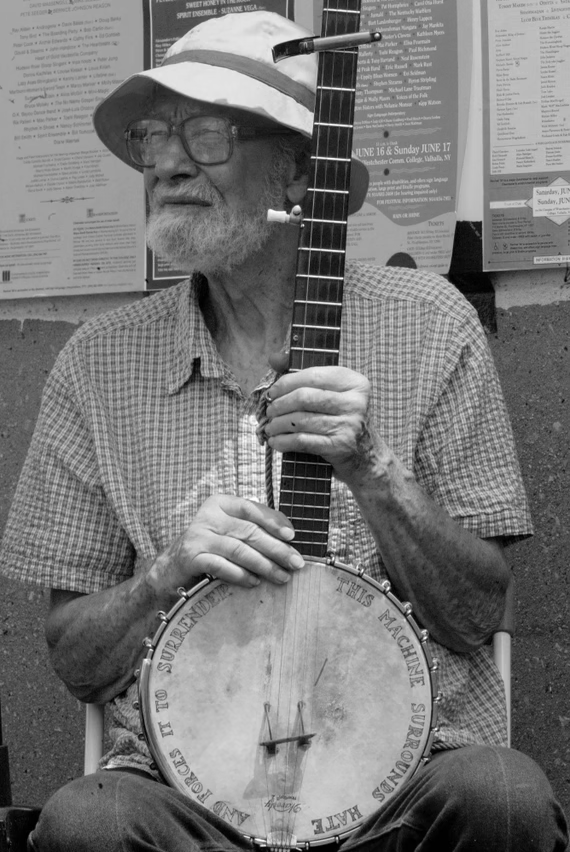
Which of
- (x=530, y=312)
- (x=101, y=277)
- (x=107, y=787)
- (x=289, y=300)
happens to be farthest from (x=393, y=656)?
(x=101, y=277)

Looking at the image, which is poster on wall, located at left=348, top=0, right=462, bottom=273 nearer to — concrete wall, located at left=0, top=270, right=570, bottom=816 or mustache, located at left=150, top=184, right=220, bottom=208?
concrete wall, located at left=0, top=270, right=570, bottom=816

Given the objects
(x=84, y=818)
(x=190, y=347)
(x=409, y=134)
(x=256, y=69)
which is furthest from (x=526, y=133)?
(x=84, y=818)

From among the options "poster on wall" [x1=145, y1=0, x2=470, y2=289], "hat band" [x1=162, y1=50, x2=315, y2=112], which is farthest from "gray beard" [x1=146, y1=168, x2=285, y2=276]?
"poster on wall" [x1=145, y1=0, x2=470, y2=289]

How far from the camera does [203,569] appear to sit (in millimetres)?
2338

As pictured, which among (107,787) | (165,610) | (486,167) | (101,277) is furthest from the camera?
(101,277)

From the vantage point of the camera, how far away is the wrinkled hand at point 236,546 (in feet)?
7.54

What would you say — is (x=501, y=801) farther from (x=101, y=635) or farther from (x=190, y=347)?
(x=190, y=347)

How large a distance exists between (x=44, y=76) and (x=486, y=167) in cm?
114

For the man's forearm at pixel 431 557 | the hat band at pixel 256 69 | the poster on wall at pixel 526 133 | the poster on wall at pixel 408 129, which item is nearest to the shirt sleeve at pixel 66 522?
the man's forearm at pixel 431 557

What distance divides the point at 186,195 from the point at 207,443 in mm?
493

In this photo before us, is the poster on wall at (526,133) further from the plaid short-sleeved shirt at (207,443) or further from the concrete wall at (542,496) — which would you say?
the plaid short-sleeved shirt at (207,443)

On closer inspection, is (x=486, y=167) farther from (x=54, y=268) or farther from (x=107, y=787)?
(x=107, y=787)

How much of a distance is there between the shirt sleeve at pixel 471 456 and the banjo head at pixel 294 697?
0.42 m

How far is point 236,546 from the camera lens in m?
2.30
